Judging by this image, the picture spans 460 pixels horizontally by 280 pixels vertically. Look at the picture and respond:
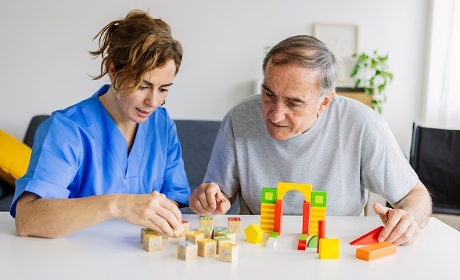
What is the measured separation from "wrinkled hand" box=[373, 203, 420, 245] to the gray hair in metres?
0.42

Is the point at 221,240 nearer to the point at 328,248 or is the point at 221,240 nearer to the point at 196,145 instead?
the point at 328,248

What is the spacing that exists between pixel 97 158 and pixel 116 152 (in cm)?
6

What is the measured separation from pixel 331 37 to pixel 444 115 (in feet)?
3.04

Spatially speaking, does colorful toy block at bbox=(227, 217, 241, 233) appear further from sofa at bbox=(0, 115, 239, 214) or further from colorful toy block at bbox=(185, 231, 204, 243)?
sofa at bbox=(0, 115, 239, 214)

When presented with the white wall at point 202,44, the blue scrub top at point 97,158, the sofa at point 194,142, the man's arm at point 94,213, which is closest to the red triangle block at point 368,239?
the man's arm at point 94,213

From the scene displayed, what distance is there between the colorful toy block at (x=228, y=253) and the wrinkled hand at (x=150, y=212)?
0.46 ft

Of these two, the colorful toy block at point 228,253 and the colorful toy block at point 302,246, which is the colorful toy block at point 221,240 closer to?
the colorful toy block at point 228,253

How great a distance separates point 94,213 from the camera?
4.66 ft

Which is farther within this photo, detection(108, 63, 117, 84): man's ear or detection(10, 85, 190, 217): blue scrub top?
detection(108, 63, 117, 84): man's ear

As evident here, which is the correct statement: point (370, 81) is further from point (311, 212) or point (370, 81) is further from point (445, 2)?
point (311, 212)

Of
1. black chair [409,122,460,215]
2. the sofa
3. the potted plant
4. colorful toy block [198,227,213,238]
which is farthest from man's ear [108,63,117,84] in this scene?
the potted plant

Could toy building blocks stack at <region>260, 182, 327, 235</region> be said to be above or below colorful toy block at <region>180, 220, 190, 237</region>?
above

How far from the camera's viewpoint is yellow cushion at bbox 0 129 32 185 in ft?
10.7

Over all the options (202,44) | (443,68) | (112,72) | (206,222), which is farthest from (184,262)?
(443,68)
